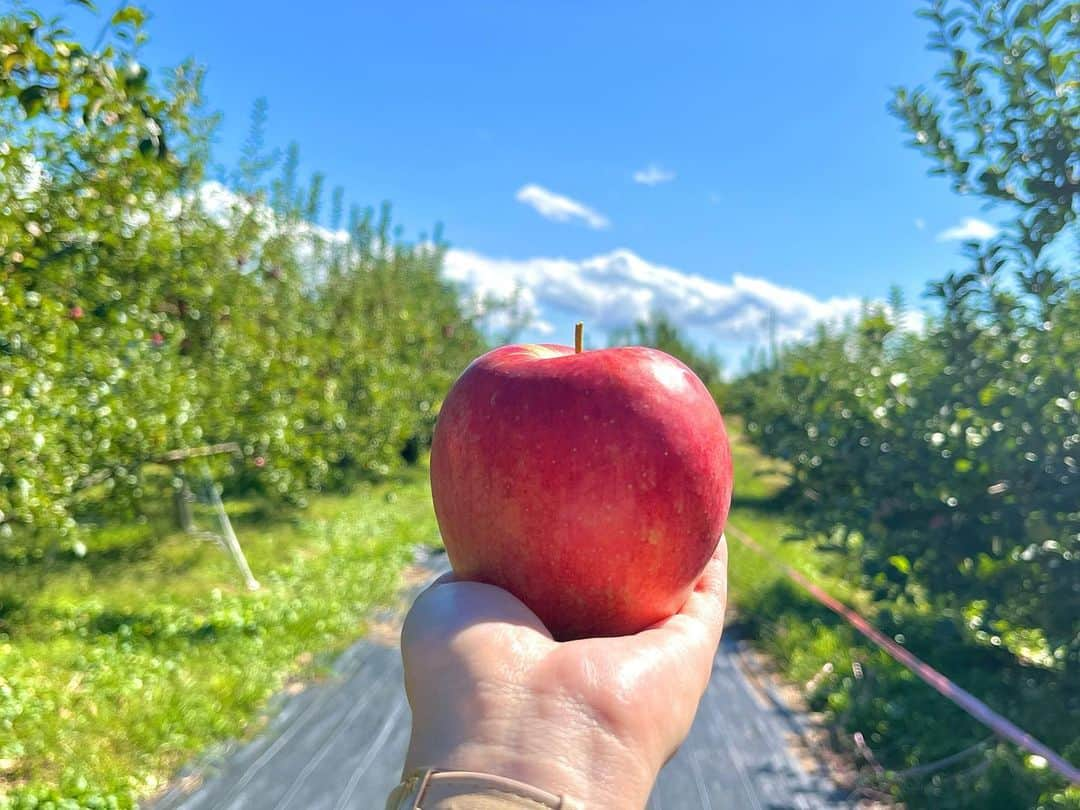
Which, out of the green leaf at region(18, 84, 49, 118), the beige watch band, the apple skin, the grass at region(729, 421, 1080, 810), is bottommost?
the grass at region(729, 421, 1080, 810)

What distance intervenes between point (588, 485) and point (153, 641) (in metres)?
3.90

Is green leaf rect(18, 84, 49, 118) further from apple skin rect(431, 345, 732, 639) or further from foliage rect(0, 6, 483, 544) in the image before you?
apple skin rect(431, 345, 732, 639)

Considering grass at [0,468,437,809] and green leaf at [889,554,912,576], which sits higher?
green leaf at [889,554,912,576]

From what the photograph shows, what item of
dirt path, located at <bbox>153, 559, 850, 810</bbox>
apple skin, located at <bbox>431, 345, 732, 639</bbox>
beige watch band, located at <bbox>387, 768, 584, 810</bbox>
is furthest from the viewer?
dirt path, located at <bbox>153, 559, 850, 810</bbox>

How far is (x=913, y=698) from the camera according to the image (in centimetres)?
400

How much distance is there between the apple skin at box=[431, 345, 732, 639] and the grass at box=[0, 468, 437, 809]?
237 cm

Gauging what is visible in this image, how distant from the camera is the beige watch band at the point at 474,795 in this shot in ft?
2.69

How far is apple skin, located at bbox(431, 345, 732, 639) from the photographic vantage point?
124 cm

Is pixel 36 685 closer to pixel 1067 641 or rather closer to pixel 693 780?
pixel 693 780

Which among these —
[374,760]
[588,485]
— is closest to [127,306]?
[374,760]

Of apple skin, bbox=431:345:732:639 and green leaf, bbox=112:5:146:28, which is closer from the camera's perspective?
apple skin, bbox=431:345:732:639

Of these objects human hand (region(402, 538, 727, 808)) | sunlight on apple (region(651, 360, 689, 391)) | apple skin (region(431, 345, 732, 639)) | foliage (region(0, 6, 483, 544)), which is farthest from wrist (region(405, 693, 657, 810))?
foliage (region(0, 6, 483, 544))

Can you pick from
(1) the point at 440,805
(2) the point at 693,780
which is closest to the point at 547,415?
(1) the point at 440,805

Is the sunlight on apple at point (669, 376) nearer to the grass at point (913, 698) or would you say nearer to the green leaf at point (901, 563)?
the green leaf at point (901, 563)
